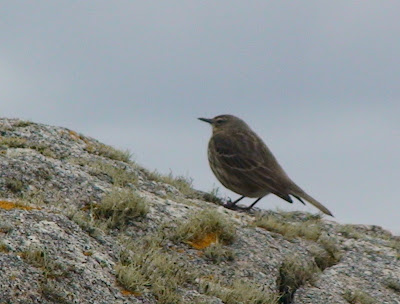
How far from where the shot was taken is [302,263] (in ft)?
37.6

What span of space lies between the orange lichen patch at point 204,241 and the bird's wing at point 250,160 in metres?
3.72

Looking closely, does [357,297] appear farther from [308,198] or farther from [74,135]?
[74,135]

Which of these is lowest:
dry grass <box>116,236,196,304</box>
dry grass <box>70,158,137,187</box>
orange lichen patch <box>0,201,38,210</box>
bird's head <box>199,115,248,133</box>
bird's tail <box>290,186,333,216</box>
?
dry grass <box>116,236,196,304</box>

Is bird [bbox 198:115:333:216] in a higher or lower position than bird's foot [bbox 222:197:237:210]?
higher

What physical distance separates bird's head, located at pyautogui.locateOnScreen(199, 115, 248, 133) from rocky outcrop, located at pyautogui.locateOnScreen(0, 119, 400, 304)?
2139mm

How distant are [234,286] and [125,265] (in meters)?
1.47

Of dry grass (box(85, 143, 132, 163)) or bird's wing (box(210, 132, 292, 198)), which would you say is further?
bird's wing (box(210, 132, 292, 198))

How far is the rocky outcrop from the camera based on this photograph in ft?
26.9

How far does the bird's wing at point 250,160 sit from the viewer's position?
579 inches

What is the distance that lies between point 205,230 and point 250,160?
175 inches

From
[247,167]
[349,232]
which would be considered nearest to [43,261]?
[349,232]

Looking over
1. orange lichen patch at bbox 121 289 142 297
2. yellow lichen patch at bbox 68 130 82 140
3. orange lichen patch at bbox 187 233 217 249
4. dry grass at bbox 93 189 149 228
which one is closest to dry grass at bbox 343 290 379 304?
orange lichen patch at bbox 187 233 217 249

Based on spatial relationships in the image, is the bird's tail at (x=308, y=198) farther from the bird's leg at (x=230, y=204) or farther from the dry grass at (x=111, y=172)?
the dry grass at (x=111, y=172)

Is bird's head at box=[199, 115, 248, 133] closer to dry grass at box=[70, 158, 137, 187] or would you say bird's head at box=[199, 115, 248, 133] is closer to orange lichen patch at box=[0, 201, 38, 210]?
dry grass at box=[70, 158, 137, 187]
